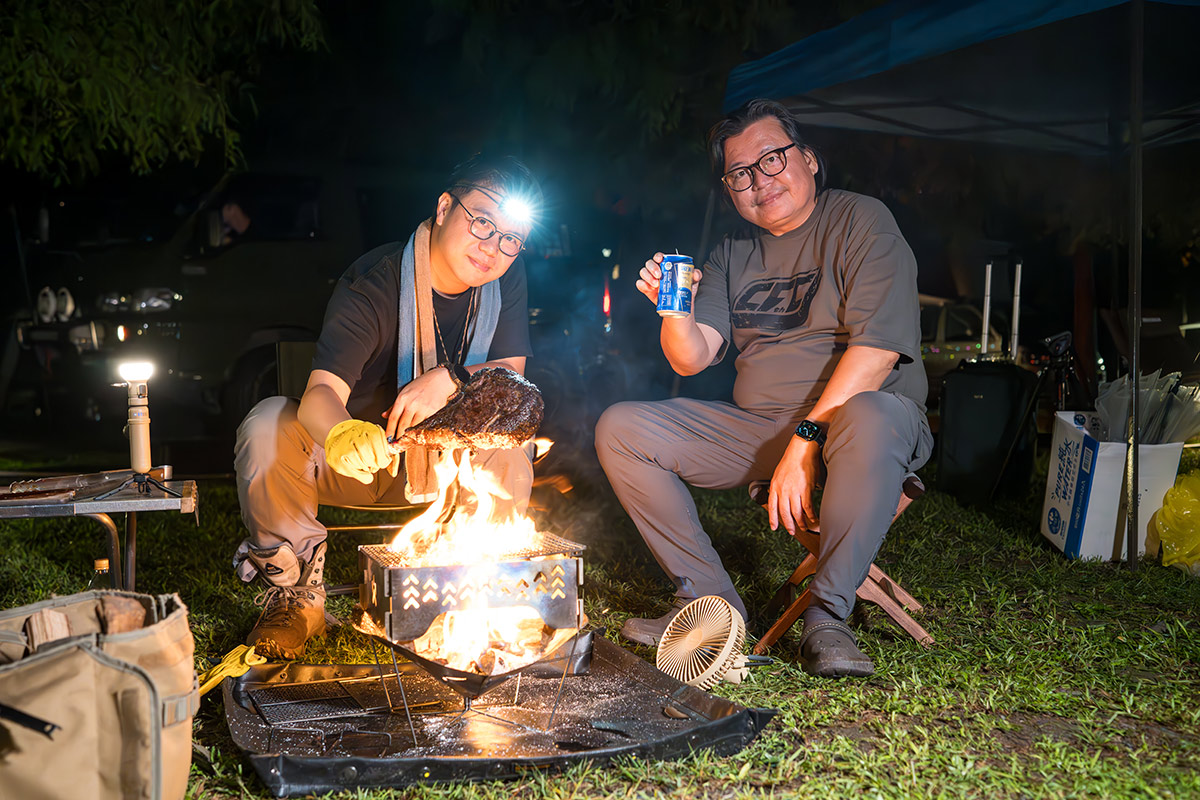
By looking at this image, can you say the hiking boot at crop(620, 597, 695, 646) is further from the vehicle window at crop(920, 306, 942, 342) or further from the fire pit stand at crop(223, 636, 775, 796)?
the vehicle window at crop(920, 306, 942, 342)

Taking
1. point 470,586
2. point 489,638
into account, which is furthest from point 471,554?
point 489,638

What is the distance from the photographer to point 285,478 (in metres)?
2.85

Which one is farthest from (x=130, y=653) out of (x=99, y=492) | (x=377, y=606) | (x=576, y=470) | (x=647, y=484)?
(x=576, y=470)

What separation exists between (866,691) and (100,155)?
6.33 meters

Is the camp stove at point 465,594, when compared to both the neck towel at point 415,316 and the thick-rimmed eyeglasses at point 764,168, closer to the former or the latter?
the neck towel at point 415,316

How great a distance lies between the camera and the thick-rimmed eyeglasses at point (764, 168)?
3.00 m

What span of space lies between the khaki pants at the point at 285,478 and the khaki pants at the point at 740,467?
35 centimetres

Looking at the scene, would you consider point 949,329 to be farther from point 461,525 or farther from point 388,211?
point 461,525

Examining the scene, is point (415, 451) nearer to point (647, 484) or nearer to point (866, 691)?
point (647, 484)

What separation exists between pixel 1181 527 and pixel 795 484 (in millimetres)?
2094

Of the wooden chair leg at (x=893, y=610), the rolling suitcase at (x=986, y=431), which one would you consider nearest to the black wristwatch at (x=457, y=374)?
the wooden chair leg at (x=893, y=610)

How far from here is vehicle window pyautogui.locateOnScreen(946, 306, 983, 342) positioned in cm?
631

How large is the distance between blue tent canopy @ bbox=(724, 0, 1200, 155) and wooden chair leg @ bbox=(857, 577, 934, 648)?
2.26 m

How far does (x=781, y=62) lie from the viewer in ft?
15.1
